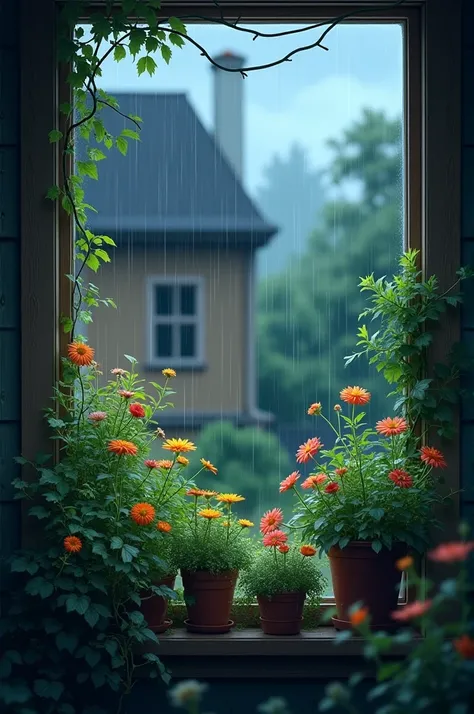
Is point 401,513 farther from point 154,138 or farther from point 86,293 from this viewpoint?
point 154,138

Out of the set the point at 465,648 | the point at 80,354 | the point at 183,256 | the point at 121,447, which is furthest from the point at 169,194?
the point at 465,648

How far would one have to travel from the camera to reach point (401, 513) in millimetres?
2781

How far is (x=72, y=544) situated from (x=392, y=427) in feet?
3.29

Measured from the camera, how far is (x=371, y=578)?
2809 millimetres

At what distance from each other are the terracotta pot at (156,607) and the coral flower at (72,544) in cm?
29

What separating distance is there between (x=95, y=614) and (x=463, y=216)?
162 cm

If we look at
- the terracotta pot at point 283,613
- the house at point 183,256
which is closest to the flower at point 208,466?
the house at point 183,256

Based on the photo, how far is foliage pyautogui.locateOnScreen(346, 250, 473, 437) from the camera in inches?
113

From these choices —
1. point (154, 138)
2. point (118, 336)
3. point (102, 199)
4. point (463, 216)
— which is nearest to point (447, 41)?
point (463, 216)

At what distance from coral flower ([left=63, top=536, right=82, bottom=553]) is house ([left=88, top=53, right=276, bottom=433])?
61 centimetres

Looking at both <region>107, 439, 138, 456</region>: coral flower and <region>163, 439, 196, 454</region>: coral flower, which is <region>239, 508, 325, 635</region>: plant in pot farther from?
<region>107, 439, 138, 456</region>: coral flower

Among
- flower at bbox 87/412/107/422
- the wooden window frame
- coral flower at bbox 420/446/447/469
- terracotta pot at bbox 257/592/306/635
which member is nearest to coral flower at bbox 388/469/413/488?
coral flower at bbox 420/446/447/469

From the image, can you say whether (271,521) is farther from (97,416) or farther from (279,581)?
(97,416)

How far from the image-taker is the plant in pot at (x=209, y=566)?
2.84 metres
